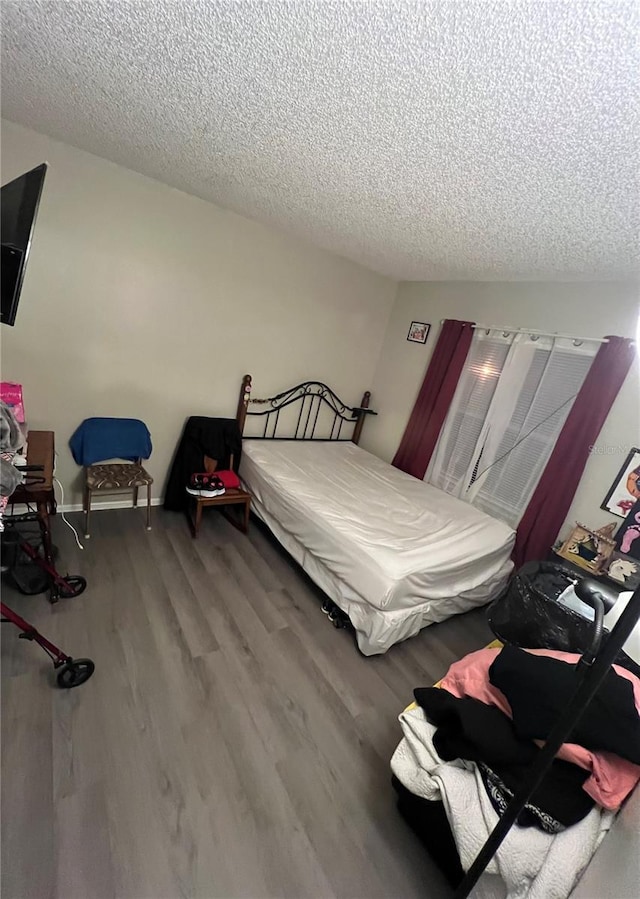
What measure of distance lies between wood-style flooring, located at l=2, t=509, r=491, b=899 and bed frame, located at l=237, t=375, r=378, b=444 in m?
1.61

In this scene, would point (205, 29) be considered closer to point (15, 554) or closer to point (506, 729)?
point (506, 729)

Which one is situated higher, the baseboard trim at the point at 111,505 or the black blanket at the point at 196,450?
the black blanket at the point at 196,450

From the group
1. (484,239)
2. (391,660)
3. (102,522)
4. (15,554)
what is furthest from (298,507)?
(484,239)

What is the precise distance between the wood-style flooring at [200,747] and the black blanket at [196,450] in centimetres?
79

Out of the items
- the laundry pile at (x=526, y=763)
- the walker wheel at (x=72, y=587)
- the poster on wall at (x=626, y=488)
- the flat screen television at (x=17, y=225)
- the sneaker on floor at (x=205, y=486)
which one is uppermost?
the flat screen television at (x=17, y=225)

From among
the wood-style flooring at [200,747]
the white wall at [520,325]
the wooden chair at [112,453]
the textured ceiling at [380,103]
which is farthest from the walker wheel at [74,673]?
the white wall at [520,325]

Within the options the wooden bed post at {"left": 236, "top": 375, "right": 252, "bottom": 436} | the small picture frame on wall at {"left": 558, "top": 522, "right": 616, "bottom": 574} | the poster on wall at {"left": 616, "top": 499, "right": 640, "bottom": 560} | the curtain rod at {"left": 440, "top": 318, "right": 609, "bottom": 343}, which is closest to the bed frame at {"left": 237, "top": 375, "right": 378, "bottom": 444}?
the wooden bed post at {"left": 236, "top": 375, "right": 252, "bottom": 436}

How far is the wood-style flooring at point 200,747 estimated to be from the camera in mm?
1225

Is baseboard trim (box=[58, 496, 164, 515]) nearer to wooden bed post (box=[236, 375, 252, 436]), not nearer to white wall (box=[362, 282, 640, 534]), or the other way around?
wooden bed post (box=[236, 375, 252, 436])

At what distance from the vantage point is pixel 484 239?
2.12 meters

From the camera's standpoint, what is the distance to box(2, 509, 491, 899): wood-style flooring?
1225 millimetres

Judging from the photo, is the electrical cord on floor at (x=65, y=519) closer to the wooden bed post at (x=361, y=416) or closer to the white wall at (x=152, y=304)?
the white wall at (x=152, y=304)

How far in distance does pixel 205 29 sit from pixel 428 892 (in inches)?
111

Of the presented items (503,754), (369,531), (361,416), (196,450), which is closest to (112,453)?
(196,450)
